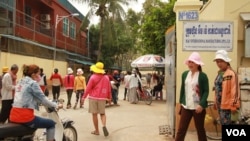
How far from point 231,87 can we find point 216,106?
1.89ft

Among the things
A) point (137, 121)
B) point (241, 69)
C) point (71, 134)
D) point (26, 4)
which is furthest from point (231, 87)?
point (26, 4)

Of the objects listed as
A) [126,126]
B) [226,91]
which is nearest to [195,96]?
[226,91]

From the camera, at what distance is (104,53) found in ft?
165

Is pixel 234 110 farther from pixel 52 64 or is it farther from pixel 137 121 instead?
pixel 52 64

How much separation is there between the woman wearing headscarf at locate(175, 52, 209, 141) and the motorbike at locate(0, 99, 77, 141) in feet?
6.58

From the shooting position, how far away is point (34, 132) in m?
5.99

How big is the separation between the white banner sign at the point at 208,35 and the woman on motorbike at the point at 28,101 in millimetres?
3687

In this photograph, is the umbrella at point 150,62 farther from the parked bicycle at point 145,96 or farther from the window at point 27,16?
the window at point 27,16

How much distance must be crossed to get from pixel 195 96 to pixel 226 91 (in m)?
0.64

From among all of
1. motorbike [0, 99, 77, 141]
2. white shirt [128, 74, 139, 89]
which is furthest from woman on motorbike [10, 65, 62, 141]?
white shirt [128, 74, 139, 89]

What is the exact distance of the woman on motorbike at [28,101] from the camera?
5.67 metres

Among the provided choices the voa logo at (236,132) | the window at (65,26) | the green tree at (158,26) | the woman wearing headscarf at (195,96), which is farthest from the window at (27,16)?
the voa logo at (236,132)

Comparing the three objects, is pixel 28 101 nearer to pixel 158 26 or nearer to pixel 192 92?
pixel 192 92

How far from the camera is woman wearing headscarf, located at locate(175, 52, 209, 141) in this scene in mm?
6391
